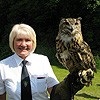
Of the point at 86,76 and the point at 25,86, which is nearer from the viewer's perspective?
the point at 86,76

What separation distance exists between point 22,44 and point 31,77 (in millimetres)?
291

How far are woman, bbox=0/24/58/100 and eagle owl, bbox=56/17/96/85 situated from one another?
60 cm

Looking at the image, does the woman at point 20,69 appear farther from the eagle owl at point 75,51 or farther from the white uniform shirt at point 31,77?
the eagle owl at point 75,51

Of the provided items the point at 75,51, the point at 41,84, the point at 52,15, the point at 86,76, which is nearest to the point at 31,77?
the point at 41,84

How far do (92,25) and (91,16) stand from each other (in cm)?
61

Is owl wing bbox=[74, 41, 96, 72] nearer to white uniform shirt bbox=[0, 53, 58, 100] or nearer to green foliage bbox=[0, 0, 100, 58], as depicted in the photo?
white uniform shirt bbox=[0, 53, 58, 100]

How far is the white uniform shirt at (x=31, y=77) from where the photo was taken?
275 cm

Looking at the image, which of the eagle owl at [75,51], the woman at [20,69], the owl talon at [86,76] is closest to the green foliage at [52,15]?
the woman at [20,69]

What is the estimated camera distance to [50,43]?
20.4m

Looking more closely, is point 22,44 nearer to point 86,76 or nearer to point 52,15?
point 86,76

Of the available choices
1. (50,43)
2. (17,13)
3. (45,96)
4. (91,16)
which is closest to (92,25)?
(91,16)

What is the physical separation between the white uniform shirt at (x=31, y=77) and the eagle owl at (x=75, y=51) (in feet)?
2.04

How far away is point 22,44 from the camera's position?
2689 millimetres

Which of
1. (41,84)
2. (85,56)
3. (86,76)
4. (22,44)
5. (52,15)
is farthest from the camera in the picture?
(52,15)
